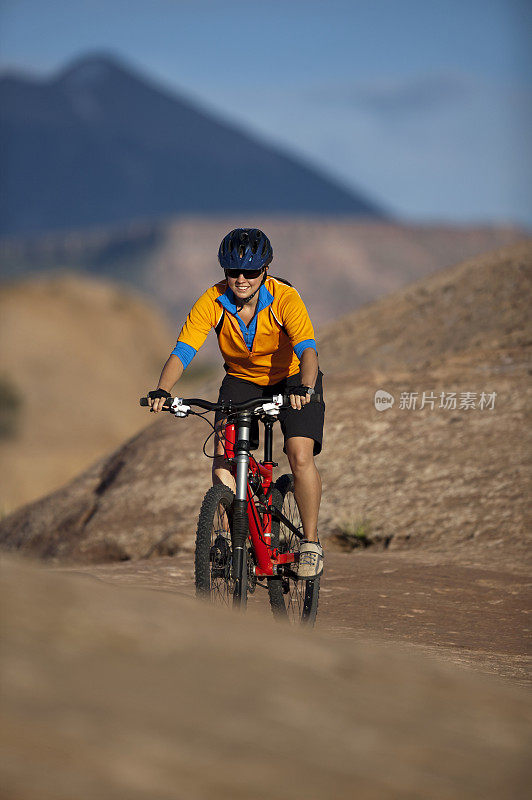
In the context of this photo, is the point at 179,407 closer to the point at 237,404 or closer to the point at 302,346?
the point at 237,404

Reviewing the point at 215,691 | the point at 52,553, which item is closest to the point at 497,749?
the point at 215,691

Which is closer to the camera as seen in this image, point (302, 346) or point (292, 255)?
point (302, 346)

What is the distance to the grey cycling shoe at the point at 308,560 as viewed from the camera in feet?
19.8

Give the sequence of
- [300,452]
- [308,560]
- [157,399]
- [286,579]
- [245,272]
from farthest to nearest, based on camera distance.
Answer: [286,579], [308,560], [300,452], [245,272], [157,399]

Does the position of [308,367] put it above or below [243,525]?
above

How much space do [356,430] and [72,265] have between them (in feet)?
400

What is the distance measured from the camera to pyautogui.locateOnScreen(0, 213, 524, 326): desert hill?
124m

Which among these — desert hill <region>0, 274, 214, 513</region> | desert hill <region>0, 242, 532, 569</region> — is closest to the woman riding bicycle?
A: desert hill <region>0, 242, 532, 569</region>

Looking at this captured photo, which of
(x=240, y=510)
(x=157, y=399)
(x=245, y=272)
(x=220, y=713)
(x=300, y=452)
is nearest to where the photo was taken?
(x=220, y=713)

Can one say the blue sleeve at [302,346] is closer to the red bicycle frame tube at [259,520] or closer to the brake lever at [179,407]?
the red bicycle frame tube at [259,520]

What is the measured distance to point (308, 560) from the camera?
6055mm

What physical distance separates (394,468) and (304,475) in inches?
174

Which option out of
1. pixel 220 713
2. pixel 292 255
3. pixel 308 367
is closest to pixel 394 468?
pixel 308 367

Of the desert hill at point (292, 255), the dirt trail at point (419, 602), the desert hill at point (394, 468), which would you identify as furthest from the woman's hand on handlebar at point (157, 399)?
the desert hill at point (292, 255)
